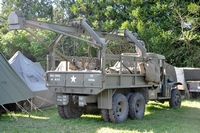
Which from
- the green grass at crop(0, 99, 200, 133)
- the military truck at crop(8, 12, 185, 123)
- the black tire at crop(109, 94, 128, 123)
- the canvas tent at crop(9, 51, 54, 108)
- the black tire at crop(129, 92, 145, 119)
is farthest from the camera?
the canvas tent at crop(9, 51, 54, 108)

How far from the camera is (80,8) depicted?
82.4ft

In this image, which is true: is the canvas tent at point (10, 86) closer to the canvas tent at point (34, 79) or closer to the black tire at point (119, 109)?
the canvas tent at point (34, 79)

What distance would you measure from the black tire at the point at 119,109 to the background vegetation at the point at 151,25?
37.7 ft

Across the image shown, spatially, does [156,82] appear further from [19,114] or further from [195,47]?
[195,47]

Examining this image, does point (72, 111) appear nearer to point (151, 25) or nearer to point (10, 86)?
point (10, 86)

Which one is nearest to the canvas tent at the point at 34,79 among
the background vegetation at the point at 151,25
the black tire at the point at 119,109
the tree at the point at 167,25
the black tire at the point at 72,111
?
the black tire at the point at 72,111

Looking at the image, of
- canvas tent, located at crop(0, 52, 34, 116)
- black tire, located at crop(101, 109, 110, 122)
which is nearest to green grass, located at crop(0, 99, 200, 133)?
black tire, located at crop(101, 109, 110, 122)

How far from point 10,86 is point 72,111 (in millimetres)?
2159

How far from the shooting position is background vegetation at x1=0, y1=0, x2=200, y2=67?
1886 centimetres

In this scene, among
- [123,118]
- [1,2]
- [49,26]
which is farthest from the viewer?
[1,2]

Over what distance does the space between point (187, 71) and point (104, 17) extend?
34.0 ft

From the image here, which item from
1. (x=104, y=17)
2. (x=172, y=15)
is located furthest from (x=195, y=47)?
(x=104, y=17)

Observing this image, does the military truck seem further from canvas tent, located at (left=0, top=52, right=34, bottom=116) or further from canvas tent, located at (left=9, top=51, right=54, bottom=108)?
canvas tent, located at (left=9, top=51, right=54, bottom=108)

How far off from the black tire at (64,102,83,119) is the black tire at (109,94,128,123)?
4.95ft
